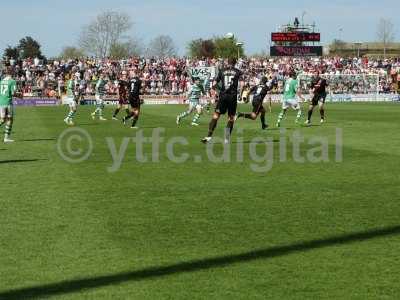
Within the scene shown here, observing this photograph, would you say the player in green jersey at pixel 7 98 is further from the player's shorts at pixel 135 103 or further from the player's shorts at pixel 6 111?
the player's shorts at pixel 135 103

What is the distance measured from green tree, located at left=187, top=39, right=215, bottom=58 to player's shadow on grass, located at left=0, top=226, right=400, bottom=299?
4331 inches

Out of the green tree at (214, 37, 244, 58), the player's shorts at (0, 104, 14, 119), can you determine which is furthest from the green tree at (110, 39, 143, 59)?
the player's shorts at (0, 104, 14, 119)

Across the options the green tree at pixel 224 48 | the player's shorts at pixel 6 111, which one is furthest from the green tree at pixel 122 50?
the player's shorts at pixel 6 111

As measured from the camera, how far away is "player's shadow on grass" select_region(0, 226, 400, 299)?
6.55 metres

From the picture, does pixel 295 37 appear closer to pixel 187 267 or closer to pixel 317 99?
pixel 317 99

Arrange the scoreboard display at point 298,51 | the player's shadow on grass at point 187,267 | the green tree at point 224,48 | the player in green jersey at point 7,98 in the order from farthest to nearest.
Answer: the green tree at point 224,48 → the scoreboard display at point 298,51 → the player in green jersey at point 7,98 → the player's shadow on grass at point 187,267

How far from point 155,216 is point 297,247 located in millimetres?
2446

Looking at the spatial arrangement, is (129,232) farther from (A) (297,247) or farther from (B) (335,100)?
(B) (335,100)

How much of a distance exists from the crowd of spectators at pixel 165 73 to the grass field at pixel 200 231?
155 ft

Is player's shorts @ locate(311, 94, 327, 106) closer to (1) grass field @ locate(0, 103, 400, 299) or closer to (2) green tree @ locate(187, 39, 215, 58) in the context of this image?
(1) grass field @ locate(0, 103, 400, 299)

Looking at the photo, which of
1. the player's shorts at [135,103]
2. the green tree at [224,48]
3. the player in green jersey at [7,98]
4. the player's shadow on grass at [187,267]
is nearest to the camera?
the player's shadow on grass at [187,267]

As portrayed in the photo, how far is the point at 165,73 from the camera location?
6862 centimetres

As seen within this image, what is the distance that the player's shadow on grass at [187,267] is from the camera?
6.55 m

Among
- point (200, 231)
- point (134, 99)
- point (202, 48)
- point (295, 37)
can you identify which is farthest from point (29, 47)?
point (200, 231)
